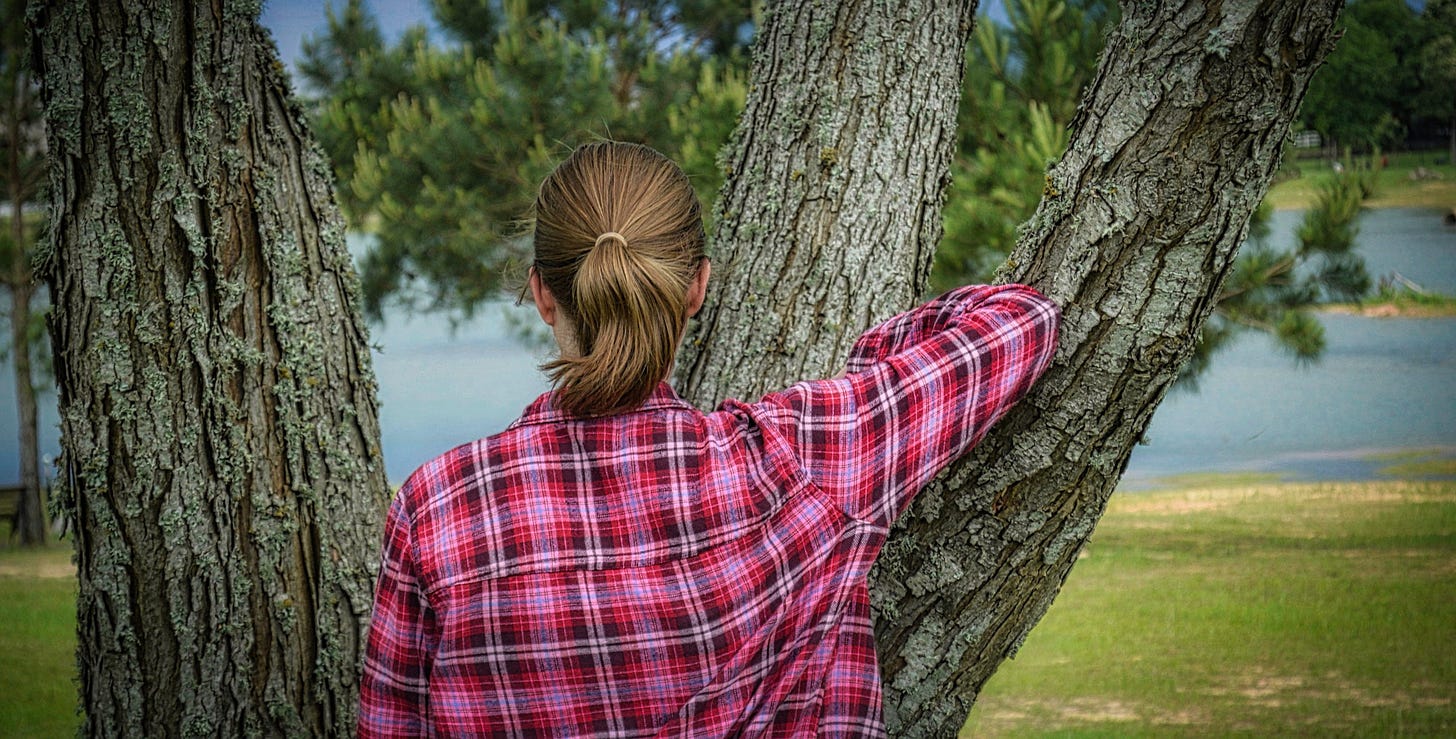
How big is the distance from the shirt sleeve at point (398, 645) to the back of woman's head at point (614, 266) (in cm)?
17

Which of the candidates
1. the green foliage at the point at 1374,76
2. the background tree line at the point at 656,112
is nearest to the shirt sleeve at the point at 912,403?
the background tree line at the point at 656,112

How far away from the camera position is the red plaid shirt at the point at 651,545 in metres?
0.73

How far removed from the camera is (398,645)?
2.55 ft

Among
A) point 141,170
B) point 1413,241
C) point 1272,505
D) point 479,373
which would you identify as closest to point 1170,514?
point 1272,505

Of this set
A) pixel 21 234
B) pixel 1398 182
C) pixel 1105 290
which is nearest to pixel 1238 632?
pixel 1398 182

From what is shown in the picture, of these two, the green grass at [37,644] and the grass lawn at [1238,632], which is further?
the green grass at [37,644]

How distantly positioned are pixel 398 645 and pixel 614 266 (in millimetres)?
335

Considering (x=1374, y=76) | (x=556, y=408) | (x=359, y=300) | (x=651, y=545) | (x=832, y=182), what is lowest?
(x=651, y=545)

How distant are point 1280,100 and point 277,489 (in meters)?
Answer: 1.02

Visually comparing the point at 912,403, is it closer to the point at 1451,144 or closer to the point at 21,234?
the point at 1451,144

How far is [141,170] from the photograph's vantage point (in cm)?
106

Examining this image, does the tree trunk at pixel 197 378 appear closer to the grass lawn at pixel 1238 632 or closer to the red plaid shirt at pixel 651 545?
the red plaid shirt at pixel 651 545

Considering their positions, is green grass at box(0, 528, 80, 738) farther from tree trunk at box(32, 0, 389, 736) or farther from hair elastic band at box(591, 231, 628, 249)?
hair elastic band at box(591, 231, 628, 249)

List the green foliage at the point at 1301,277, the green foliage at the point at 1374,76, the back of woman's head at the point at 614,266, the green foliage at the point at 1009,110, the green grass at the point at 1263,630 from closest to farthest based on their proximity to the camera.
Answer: the back of woman's head at the point at 614,266 < the green grass at the point at 1263,630 < the green foliage at the point at 1374,76 < the green foliage at the point at 1301,277 < the green foliage at the point at 1009,110
